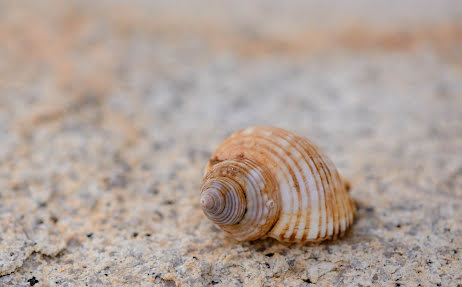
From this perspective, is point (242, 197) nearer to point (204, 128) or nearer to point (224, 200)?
point (224, 200)

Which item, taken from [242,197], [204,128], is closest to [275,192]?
[242,197]

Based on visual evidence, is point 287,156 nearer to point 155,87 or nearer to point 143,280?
point 143,280

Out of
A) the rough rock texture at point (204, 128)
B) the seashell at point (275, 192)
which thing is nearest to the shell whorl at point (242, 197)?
the seashell at point (275, 192)

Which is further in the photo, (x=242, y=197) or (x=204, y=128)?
(x=204, y=128)

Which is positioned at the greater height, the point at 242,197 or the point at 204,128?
the point at 204,128

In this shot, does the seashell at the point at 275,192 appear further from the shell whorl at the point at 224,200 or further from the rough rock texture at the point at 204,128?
the rough rock texture at the point at 204,128

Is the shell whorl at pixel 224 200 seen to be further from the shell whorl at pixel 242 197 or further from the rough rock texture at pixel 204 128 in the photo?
the rough rock texture at pixel 204 128

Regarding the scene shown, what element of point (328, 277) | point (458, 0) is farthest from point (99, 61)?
point (458, 0)
